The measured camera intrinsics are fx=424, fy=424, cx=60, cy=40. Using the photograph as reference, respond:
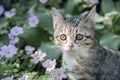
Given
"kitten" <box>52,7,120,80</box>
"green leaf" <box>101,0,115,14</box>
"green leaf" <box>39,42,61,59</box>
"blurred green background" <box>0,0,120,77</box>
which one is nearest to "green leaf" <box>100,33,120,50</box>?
"blurred green background" <box>0,0,120,77</box>

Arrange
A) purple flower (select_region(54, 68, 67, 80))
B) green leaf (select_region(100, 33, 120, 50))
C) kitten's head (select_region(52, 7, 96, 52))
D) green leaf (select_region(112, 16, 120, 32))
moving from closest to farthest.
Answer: purple flower (select_region(54, 68, 67, 80)) < kitten's head (select_region(52, 7, 96, 52)) < green leaf (select_region(100, 33, 120, 50)) < green leaf (select_region(112, 16, 120, 32))

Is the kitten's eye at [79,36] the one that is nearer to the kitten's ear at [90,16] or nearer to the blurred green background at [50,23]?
the kitten's ear at [90,16]

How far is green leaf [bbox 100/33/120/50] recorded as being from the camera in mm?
5617

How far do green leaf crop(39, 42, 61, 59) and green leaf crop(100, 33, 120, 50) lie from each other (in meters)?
0.65

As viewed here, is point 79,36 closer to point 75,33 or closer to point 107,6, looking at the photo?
point 75,33

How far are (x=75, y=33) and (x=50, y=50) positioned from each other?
41.1 inches

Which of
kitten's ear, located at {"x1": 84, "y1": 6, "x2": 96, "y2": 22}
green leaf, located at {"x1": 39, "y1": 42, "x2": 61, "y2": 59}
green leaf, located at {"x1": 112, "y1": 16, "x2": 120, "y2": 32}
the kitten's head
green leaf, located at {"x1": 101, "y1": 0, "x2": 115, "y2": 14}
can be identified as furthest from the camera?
green leaf, located at {"x1": 101, "y1": 0, "x2": 115, "y2": 14}

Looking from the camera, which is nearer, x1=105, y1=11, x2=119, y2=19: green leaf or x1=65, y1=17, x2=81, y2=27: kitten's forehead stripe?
x1=65, y1=17, x2=81, y2=27: kitten's forehead stripe

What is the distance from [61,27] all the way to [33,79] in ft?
2.50

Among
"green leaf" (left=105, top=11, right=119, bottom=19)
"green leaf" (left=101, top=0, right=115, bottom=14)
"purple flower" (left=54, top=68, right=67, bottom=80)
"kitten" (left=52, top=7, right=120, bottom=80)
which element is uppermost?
"green leaf" (left=101, top=0, right=115, bottom=14)

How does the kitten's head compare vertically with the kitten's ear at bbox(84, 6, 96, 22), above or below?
below

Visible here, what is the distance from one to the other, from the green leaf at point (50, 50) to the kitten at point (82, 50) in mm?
669

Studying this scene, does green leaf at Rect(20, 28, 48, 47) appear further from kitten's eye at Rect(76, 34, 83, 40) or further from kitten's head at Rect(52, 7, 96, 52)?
kitten's eye at Rect(76, 34, 83, 40)

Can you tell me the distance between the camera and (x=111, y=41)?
5.71 m
